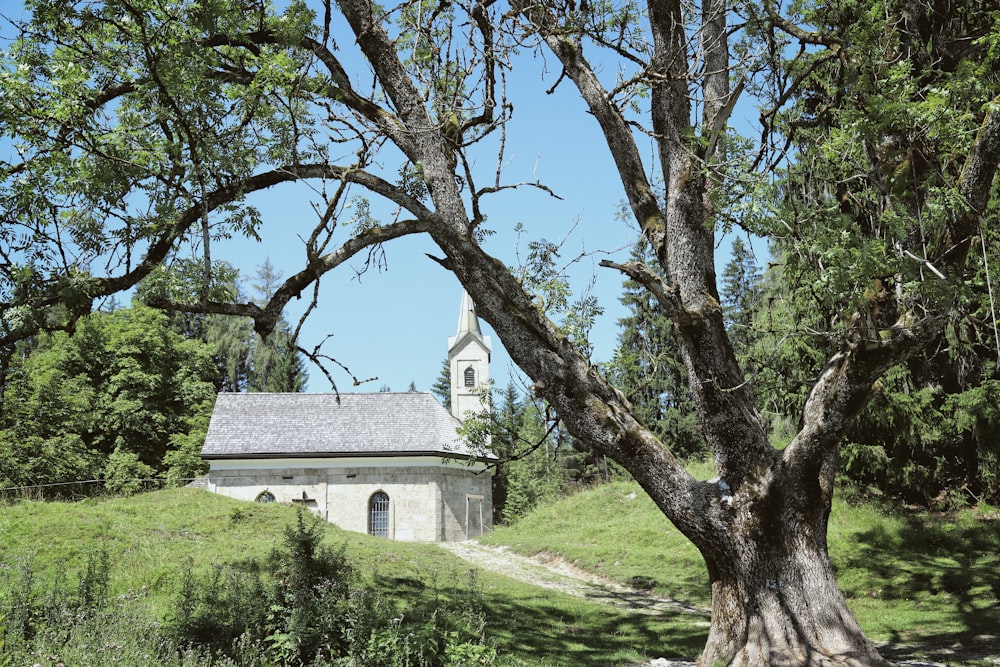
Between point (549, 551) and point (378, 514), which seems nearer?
point (549, 551)

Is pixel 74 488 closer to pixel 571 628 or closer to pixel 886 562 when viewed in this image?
pixel 571 628

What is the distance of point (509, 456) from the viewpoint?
9305 mm

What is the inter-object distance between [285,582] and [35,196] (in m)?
4.98

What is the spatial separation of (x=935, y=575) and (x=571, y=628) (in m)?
7.65

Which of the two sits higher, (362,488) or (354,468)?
(354,468)

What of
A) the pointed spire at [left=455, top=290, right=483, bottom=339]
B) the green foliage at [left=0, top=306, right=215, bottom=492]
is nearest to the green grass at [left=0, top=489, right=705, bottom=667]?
the green foliage at [left=0, top=306, right=215, bottom=492]

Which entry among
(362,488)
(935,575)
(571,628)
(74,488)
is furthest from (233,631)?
(74,488)

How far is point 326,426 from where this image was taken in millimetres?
32406

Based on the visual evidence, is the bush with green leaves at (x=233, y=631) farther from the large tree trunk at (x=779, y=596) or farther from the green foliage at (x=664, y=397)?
the green foliage at (x=664, y=397)

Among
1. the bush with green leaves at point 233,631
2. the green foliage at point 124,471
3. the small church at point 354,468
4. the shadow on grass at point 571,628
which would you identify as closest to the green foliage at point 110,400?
the green foliage at point 124,471

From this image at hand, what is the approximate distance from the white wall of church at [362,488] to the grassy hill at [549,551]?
10407 millimetres

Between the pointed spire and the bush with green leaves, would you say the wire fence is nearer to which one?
the bush with green leaves

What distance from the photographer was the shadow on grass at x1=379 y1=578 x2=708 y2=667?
864 cm

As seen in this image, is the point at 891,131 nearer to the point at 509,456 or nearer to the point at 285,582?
the point at 509,456
